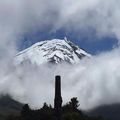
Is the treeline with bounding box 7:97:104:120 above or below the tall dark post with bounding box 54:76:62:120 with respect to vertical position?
above

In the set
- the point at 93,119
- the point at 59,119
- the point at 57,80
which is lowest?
the point at 59,119

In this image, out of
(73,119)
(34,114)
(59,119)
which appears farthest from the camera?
(34,114)

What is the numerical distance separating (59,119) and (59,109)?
516mm

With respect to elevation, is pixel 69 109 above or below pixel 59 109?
above

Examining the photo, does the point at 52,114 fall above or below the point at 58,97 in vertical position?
above

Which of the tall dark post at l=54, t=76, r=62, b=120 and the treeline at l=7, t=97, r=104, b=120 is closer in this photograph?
the tall dark post at l=54, t=76, r=62, b=120

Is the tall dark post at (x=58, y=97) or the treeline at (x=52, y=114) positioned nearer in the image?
the tall dark post at (x=58, y=97)

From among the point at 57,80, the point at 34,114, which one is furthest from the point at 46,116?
the point at 57,80

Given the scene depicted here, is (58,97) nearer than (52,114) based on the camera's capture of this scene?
Yes

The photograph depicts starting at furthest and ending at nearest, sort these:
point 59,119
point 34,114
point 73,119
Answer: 1. point 34,114
2. point 73,119
3. point 59,119

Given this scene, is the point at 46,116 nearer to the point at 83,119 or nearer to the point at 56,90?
the point at 83,119

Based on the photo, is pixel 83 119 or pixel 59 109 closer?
pixel 59 109

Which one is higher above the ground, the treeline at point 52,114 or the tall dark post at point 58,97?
the treeline at point 52,114

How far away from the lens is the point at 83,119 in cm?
10919
